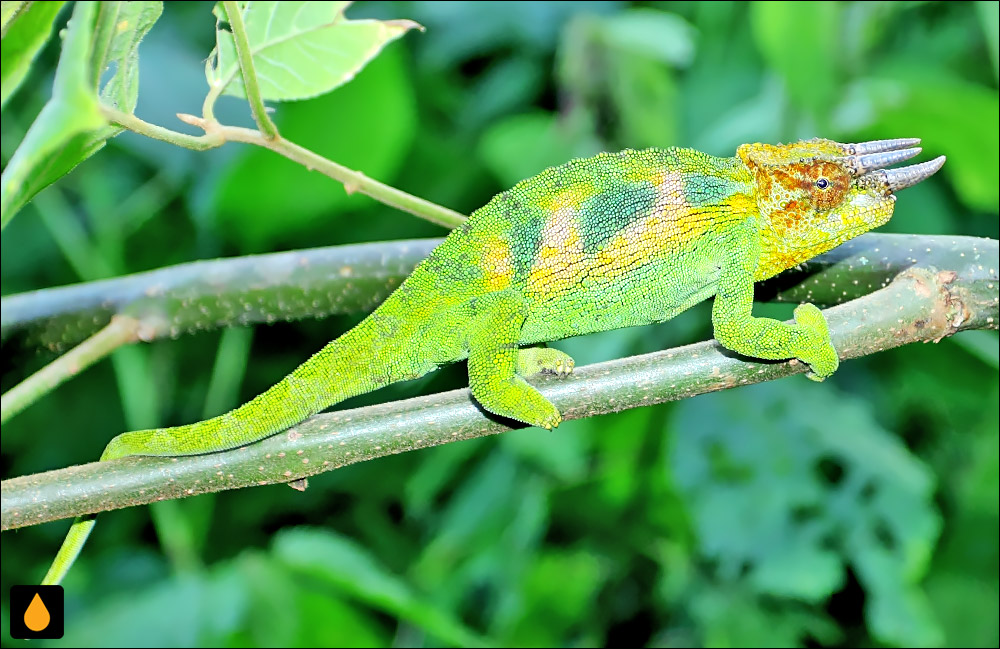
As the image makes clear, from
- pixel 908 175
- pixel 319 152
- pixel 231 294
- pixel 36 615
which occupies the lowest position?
pixel 36 615

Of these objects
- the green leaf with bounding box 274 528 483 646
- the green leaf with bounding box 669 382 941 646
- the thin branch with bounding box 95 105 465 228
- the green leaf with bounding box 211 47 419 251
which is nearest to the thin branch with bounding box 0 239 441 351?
the thin branch with bounding box 95 105 465 228

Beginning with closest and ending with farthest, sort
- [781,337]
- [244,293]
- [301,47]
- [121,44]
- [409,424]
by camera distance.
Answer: [121,44], [409,424], [781,337], [301,47], [244,293]

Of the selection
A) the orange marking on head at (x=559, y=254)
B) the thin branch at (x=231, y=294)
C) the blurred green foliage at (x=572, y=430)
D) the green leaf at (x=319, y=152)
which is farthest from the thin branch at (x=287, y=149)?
the green leaf at (x=319, y=152)

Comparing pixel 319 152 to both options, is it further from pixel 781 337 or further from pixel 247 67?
pixel 781 337

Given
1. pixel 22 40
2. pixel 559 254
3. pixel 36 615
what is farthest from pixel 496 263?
pixel 36 615

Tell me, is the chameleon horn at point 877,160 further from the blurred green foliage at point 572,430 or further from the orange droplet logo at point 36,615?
the orange droplet logo at point 36,615

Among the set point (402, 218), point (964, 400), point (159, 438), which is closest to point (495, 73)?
point (402, 218)

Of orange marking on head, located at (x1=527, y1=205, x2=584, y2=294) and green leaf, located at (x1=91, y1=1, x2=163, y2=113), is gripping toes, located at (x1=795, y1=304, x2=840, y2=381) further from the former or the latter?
green leaf, located at (x1=91, y1=1, x2=163, y2=113)
